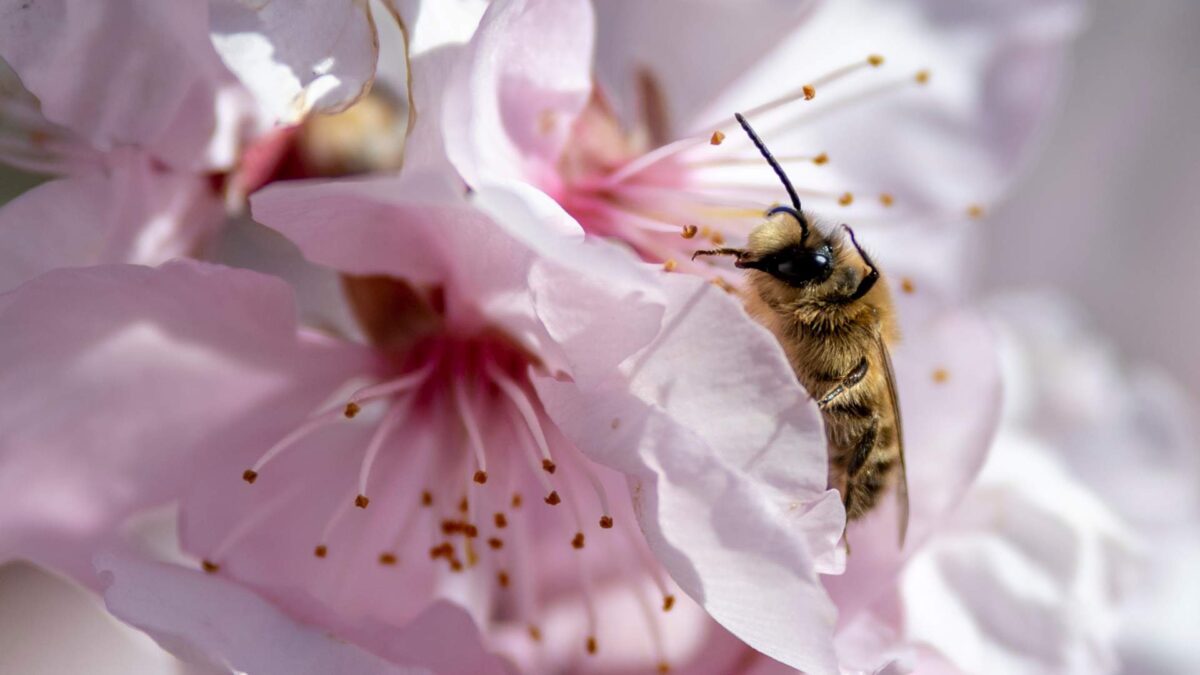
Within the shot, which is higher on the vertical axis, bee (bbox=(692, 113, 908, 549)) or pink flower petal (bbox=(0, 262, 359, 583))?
bee (bbox=(692, 113, 908, 549))

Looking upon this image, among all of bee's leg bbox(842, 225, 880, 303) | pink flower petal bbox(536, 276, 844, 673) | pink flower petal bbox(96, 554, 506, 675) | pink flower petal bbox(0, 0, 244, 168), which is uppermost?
bee's leg bbox(842, 225, 880, 303)

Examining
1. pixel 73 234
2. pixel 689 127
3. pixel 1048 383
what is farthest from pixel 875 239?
pixel 73 234

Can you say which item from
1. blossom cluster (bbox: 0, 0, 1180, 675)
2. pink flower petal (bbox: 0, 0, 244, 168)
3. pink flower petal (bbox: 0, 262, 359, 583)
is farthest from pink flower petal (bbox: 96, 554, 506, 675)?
pink flower petal (bbox: 0, 0, 244, 168)

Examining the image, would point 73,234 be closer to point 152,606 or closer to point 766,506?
point 152,606

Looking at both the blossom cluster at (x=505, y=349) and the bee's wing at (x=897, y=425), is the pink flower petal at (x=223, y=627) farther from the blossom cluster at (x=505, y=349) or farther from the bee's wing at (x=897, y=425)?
the bee's wing at (x=897, y=425)

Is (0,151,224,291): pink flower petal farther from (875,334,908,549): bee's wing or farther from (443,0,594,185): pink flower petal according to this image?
(875,334,908,549): bee's wing
